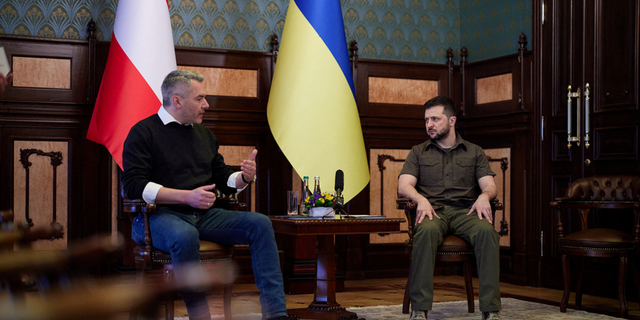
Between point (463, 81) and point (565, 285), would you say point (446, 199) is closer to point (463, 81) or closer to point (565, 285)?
point (565, 285)

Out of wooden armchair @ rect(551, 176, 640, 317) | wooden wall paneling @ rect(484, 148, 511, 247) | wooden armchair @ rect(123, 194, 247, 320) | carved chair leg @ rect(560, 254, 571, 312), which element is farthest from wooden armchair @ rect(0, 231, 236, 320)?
wooden wall paneling @ rect(484, 148, 511, 247)

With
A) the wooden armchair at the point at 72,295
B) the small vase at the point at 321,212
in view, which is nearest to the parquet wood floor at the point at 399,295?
the small vase at the point at 321,212

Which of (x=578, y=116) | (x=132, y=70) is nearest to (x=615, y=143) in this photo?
(x=578, y=116)

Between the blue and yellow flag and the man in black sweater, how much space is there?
1.22 metres

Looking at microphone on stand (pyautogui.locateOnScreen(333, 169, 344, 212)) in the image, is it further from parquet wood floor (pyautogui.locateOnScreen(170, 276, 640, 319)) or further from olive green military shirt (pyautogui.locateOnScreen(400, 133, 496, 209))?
parquet wood floor (pyautogui.locateOnScreen(170, 276, 640, 319))

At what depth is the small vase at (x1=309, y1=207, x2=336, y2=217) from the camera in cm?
320

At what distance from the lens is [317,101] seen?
14.3ft

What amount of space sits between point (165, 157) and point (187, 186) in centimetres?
16

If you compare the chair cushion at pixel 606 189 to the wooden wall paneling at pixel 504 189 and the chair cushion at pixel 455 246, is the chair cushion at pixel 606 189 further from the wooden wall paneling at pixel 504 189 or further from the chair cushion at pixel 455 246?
the wooden wall paneling at pixel 504 189

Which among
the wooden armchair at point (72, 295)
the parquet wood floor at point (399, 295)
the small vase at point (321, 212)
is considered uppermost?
the wooden armchair at point (72, 295)

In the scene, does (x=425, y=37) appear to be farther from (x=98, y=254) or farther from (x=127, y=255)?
(x=98, y=254)

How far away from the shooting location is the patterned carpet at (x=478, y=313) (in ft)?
11.3

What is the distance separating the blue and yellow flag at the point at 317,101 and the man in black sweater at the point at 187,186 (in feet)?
4.00

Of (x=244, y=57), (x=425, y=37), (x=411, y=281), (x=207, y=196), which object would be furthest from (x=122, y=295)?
(x=425, y=37)
